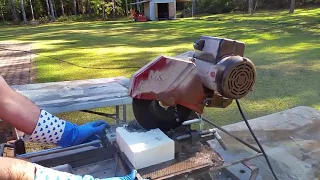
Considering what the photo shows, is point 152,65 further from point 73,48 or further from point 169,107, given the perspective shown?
point 73,48

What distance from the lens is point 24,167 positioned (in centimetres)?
104

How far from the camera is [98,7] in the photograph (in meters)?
27.5

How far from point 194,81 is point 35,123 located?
0.80 meters

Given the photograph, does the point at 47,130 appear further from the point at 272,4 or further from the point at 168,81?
the point at 272,4

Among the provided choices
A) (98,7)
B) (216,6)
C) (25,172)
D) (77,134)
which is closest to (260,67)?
(77,134)

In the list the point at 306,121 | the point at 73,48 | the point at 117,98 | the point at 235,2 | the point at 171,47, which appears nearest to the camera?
the point at 117,98

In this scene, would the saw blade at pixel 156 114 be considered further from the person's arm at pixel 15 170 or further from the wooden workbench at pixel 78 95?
the wooden workbench at pixel 78 95

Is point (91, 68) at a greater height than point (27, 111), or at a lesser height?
lesser

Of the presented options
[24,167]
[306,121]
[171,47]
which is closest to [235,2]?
[171,47]

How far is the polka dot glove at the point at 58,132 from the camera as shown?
1.49 m

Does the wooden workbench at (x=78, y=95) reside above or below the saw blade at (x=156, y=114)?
below

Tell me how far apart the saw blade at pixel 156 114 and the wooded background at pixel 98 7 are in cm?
2442

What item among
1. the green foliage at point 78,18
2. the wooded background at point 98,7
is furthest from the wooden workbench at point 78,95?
the green foliage at point 78,18

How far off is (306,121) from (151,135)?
1.76 metres
